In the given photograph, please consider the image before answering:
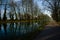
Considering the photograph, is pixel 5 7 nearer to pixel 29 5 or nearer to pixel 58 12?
pixel 29 5

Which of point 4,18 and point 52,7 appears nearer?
point 52,7

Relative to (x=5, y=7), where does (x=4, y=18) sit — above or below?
below

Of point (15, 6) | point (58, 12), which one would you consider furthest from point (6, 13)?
point (58, 12)

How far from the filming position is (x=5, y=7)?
45594mm

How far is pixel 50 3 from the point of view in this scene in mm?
42188

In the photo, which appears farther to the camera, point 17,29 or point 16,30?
point 17,29

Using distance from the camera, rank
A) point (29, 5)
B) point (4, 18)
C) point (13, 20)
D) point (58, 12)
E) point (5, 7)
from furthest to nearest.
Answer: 1. point (13, 20)
2. point (4, 18)
3. point (5, 7)
4. point (58, 12)
5. point (29, 5)

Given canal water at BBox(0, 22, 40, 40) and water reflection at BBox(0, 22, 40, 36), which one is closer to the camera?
canal water at BBox(0, 22, 40, 40)

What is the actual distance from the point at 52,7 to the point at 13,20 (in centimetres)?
2084

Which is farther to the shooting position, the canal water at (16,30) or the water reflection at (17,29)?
the water reflection at (17,29)

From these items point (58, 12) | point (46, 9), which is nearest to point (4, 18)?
point (46, 9)

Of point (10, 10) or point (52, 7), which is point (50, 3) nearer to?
point (52, 7)

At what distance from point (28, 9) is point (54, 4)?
7847 millimetres

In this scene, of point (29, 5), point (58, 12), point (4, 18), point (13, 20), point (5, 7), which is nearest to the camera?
point (29, 5)
